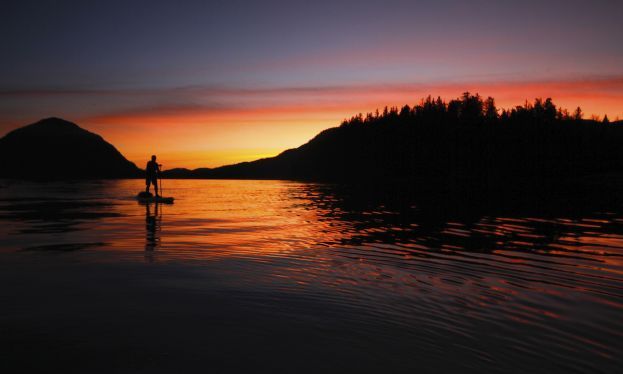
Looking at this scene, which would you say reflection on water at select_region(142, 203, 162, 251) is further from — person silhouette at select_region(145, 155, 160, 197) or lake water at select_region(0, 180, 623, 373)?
person silhouette at select_region(145, 155, 160, 197)

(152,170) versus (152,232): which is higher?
(152,170)

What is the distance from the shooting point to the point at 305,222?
86.0 ft

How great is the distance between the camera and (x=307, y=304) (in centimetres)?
934

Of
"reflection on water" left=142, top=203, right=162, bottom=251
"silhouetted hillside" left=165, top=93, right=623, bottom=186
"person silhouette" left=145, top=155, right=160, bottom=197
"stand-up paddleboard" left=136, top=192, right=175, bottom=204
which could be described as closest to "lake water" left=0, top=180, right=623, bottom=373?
"reflection on water" left=142, top=203, right=162, bottom=251

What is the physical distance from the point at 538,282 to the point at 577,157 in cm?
16981

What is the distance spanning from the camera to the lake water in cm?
656

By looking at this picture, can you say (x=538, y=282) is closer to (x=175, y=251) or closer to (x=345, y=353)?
(x=345, y=353)

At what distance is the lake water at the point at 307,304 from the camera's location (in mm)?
6562

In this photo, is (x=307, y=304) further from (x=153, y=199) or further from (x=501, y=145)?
(x=501, y=145)

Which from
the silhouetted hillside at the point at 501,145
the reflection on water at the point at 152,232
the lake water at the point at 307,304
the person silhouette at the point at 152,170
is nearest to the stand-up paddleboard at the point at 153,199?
the person silhouette at the point at 152,170

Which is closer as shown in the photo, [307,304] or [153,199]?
[307,304]

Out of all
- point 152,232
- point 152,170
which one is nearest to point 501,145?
point 152,170

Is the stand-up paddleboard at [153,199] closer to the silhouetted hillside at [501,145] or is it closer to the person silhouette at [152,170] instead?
the person silhouette at [152,170]

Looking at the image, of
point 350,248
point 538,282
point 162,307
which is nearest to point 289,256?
point 350,248
